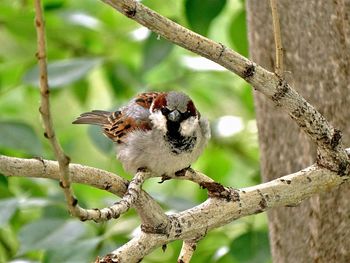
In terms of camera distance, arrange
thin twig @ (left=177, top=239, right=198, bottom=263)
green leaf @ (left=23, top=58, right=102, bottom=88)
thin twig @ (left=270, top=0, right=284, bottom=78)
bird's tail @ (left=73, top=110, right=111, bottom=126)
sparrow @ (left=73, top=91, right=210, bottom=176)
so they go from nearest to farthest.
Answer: thin twig @ (left=270, top=0, right=284, bottom=78)
thin twig @ (left=177, top=239, right=198, bottom=263)
sparrow @ (left=73, top=91, right=210, bottom=176)
bird's tail @ (left=73, top=110, right=111, bottom=126)
green leaf @ (left=23, top=58, right=102, bottom=88)

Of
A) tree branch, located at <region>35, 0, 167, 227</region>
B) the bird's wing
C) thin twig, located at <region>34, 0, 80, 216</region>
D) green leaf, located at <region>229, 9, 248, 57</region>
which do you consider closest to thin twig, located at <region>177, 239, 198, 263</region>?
tree branch, located at <region>35, 0, 167, 227</region>

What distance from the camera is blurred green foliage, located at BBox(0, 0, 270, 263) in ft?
8.51

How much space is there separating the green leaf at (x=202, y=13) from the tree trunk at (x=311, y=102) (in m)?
0.21

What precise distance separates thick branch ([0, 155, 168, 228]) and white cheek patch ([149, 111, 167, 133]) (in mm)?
512

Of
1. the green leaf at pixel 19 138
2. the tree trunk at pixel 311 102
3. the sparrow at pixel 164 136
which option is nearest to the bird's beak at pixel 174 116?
the sparrow at pixel 164 136

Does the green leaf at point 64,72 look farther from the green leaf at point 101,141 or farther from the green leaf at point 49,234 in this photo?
the green leaf at point 49,234

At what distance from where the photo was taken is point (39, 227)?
8.53ft

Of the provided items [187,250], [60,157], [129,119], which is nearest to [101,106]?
[129,119]

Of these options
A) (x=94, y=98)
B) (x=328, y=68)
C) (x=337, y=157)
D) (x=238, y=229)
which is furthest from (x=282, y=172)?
(x=94, y=98)

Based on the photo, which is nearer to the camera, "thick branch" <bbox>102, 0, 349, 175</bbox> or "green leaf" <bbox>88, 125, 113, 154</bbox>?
"thick branch" <bbox>102, 0, 349, 175</bbox>

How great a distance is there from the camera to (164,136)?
6.95ft

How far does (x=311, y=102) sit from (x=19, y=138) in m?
0.96

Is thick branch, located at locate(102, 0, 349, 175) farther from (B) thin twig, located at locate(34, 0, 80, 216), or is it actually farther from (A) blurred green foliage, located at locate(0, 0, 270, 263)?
(A) blurred green foliage, located at locate(0, 0, 270, 263)

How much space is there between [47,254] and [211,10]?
89cm
